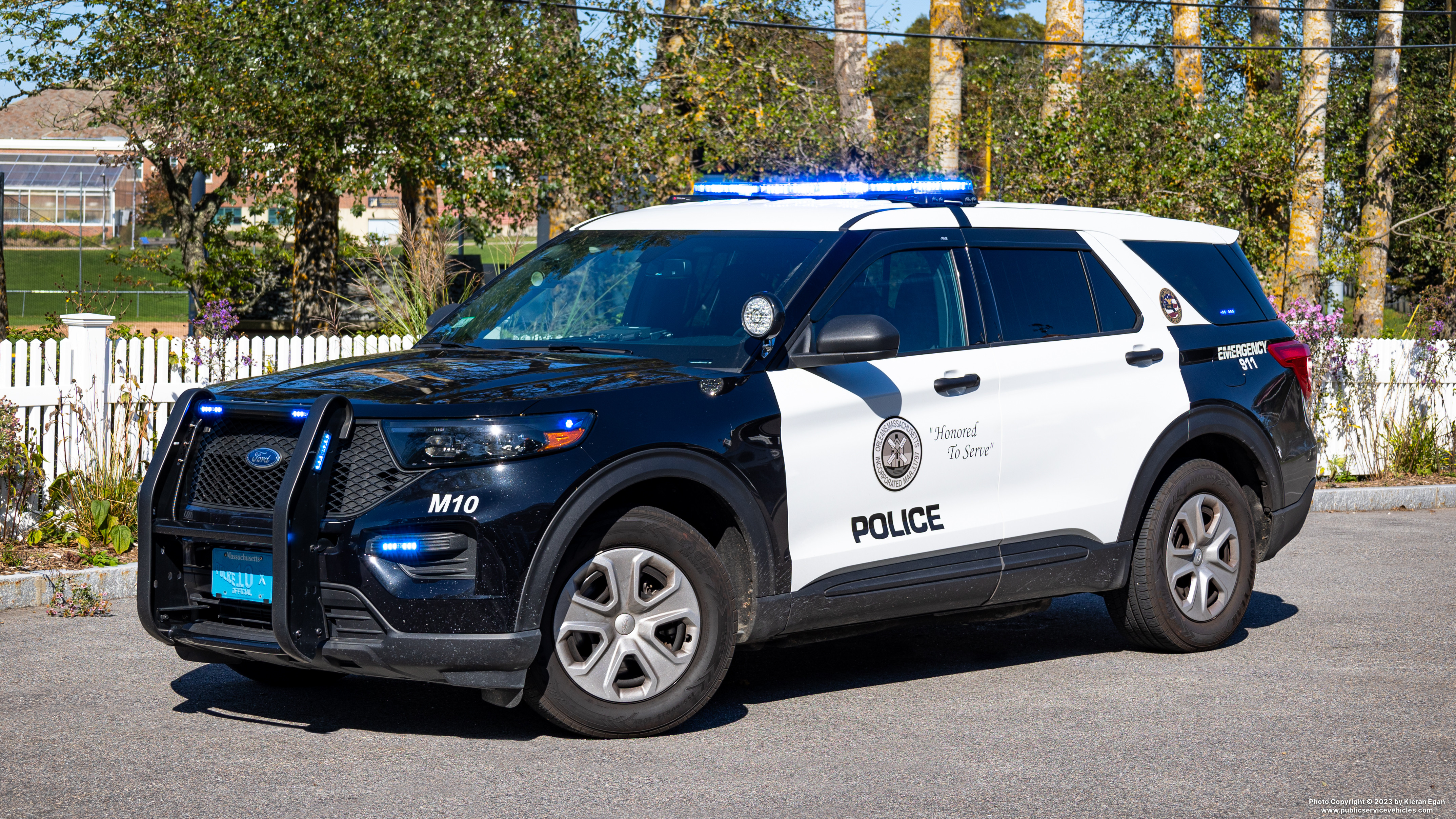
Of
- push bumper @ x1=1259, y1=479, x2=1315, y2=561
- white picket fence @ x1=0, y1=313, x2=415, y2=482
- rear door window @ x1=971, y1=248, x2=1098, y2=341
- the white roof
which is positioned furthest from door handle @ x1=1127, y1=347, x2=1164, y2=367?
white picket fence @ x1=0, y1=313, x2=415, y2=482

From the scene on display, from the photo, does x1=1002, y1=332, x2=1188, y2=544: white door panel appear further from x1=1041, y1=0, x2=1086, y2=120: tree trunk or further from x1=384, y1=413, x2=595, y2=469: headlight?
x1=1041, y1=0, x2=1086, y2=120: tree trunk

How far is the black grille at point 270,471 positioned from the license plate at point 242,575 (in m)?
0.16

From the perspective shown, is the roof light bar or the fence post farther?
the fence post

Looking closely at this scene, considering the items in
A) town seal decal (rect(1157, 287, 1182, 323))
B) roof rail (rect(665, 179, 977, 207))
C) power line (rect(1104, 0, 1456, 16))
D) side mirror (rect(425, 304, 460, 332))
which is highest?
power line (rect(1104, 0, 1456, 16))

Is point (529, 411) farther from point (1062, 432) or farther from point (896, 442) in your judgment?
point (1062, 432)

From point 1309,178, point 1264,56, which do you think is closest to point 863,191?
point 1309,178

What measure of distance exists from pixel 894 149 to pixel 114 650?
16.2m

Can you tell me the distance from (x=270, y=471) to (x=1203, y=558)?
4250 millimetres

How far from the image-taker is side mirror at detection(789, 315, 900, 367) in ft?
18.6

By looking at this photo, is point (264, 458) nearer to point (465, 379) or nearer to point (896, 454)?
point (465, 379)

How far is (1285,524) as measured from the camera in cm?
752

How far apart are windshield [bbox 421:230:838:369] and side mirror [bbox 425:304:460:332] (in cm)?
4

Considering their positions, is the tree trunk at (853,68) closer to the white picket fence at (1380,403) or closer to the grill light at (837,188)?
the white picket fence at (1380,403)

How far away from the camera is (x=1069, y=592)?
21.9 ft
